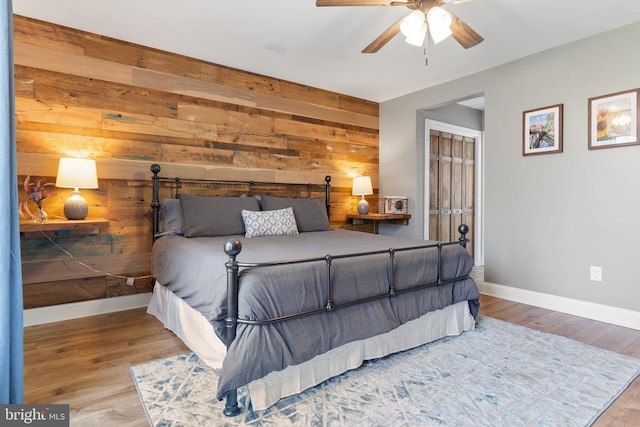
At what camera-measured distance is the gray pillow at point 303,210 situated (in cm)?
→ 361

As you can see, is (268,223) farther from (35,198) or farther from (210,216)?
(35,198)

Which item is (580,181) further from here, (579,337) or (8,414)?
(8,414)

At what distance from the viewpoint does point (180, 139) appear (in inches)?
139

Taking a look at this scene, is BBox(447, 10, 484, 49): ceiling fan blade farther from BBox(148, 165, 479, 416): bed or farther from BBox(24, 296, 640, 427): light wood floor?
BBox(24, 296, 640, 427): light wood floor

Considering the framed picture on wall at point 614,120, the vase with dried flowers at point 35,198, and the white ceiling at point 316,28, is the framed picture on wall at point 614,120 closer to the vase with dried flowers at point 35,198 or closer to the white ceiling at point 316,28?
the white ceiling at point 316,28

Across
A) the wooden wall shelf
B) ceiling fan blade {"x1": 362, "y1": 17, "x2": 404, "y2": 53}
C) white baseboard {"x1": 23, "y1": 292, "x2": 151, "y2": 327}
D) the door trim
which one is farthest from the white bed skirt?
the door trim

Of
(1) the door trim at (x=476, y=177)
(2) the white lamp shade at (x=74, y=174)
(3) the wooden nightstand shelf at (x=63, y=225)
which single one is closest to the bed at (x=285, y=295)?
(3) the wooden nightstand shelf at (x=63, y=225)

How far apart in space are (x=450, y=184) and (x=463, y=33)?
10.2 ft

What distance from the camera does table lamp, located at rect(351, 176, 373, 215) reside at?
458 cm

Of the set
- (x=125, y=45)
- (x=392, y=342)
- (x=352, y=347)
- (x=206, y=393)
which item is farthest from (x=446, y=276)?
(x=125, y=45)

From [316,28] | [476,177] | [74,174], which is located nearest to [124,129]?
[74,174]

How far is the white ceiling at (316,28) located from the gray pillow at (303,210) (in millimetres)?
1452

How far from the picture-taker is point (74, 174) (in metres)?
2.70

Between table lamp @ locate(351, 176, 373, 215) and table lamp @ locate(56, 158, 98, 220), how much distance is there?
9.50ft
